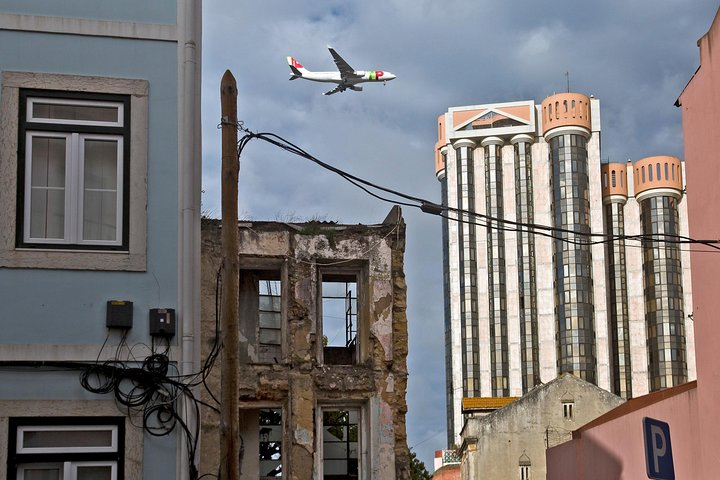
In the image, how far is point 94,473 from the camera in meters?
9.64

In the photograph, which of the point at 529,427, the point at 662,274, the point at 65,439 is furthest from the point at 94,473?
the point at 662,274

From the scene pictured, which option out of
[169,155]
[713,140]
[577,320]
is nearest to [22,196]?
[169,155]

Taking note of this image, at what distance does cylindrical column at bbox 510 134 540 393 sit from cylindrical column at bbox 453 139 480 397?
4.20 m

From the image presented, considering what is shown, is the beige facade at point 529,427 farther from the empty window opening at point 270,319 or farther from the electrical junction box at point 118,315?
the electrical junction box at point 118,315

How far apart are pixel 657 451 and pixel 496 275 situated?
92.5 m

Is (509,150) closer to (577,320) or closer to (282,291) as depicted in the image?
(577,320)

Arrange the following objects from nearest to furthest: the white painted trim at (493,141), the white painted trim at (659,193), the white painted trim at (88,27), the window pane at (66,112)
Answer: the window pane at (66,112) → the white painted trim at (88,27) → the white painted trim at (659,193) → the white painted trim at (493,141)

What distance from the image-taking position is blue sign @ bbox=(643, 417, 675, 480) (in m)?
17.7

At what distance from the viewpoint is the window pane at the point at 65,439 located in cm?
963

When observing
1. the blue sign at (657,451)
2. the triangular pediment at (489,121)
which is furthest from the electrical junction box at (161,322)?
the triangular pediment at (489,121)

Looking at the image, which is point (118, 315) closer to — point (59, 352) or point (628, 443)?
point (59, 352)

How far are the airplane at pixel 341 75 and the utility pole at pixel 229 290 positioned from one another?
57037mm

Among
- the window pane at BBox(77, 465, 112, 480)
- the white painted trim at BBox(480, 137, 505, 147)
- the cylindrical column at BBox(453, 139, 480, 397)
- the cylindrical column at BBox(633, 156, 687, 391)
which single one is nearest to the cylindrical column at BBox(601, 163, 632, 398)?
the cylindrical column at BBox(633, 156, 687, 391)

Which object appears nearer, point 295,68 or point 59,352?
point 59,352
